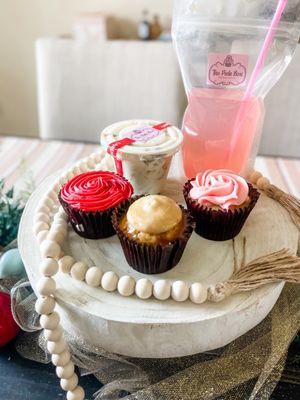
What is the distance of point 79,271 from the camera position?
0.50m

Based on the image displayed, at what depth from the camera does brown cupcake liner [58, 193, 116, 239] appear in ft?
1.71

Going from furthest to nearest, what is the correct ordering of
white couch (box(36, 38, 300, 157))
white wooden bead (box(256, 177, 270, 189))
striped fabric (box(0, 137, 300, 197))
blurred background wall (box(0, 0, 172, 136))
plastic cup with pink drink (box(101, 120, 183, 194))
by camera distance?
1. blurred background wall (box(0, 0, 172, 136))
2. white couch (box(36, 38, 300, 157))
3. striped fabric (box(0, 137, 300, 197))
4. white wooden bead (box(256, 177, 270, 189))
5. plastic cup with pink drink (box(101, 120, 183, 194))

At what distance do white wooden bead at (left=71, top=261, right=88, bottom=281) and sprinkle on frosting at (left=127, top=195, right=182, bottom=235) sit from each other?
0.08 metres

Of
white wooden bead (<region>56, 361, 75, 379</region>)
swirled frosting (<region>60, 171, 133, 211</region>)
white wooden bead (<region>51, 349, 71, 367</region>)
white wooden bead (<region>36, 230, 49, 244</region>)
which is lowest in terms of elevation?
white wooden bead (<region>56, 361, 75, 379</region>)

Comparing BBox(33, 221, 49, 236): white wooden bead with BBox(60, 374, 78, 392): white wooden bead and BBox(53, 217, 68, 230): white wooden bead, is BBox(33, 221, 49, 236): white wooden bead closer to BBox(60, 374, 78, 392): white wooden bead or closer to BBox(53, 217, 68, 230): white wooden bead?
BBox(53, 217, 68, 230): white wooden bead

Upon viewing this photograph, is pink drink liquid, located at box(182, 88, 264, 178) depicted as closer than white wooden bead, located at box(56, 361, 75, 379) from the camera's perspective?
No

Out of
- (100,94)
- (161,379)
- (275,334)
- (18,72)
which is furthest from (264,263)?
(18,72)

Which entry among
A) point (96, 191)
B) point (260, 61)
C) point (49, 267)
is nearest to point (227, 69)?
point (260, 61)

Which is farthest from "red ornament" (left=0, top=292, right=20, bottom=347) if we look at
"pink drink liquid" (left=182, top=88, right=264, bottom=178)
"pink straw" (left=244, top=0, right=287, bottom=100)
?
"pink straw" (left=244, top=0, right=287, bottom=100)

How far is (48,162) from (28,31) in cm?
132

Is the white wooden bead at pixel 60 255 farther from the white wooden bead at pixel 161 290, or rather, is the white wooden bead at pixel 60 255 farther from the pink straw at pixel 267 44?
the pink straw at pixel 267 44

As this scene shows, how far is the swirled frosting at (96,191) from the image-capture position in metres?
0.53

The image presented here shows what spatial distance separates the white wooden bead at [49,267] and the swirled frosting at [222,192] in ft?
0.67

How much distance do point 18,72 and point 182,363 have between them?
83.5 inches
